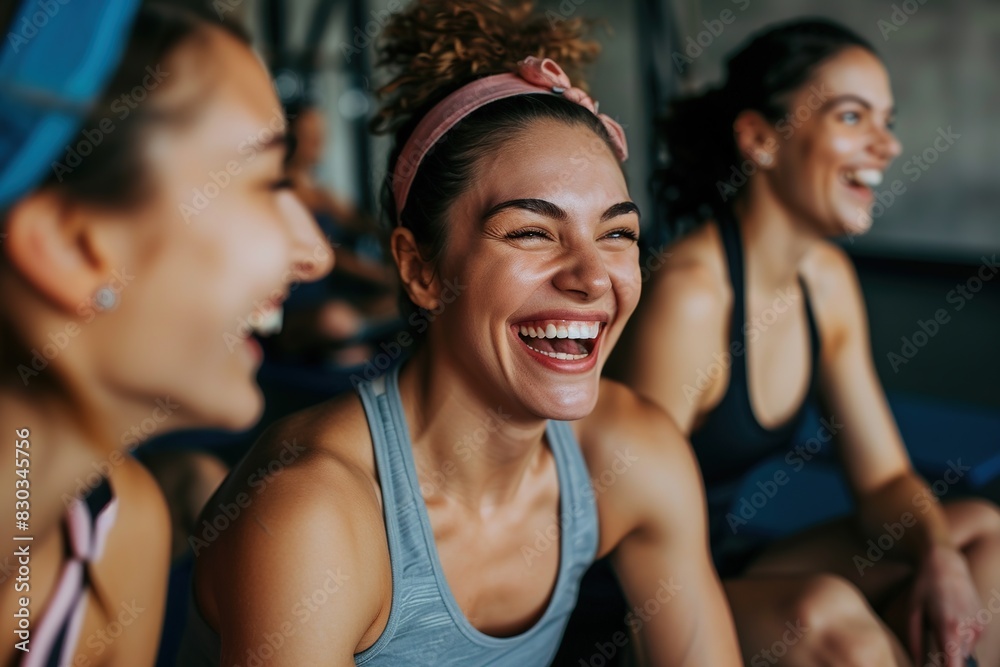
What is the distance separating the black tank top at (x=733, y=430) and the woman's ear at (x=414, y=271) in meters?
0.49

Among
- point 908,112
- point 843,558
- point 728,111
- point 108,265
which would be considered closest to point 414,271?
point 108,265

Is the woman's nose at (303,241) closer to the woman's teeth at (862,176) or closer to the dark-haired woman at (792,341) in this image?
the dark-haired woman at (792,341)

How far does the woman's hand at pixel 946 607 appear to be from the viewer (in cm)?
104

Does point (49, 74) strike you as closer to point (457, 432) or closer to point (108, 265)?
point (108, 265)

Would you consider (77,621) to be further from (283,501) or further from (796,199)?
(796,199)

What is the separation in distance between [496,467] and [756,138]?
0.60 metres

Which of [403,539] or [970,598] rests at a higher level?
[403,539]

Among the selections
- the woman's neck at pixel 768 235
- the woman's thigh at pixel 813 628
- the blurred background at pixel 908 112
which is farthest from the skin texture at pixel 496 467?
the blurred background at pixel 908 112

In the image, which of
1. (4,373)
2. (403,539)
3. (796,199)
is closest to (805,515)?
(796,199)

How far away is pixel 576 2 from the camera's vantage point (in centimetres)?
394

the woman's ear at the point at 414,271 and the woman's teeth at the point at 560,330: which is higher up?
the woman's ear at the point at 414,271

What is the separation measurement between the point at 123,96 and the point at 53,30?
8 cm

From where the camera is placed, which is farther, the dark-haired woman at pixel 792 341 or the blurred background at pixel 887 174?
the blurred background at pixel 887 174

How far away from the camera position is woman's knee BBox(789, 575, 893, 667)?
96cm
